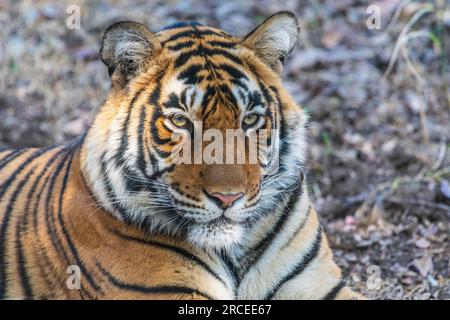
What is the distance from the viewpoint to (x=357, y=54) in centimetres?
636

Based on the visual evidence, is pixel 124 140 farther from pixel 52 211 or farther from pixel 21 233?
pixel 21 233

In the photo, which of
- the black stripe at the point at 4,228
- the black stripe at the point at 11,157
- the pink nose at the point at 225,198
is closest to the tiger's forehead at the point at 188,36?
the pink nose at the point at 225,198

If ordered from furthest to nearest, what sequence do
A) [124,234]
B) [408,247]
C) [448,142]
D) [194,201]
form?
[448,142]
[408,247]
[124,234]
[194,201]

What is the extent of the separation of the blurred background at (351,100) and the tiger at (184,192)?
3.25ft

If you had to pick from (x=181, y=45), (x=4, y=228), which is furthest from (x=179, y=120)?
(x=4, y=228)

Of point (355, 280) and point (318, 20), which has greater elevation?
point (318, 20)

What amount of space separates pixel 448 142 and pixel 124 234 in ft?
9.82

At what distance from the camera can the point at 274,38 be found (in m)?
3.23

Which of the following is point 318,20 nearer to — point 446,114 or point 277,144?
point 446,114

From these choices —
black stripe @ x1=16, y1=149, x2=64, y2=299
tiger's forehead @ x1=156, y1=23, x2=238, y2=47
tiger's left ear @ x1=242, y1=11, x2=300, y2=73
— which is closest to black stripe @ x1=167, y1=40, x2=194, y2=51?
tiger's forehead @ x1=156, y1=23, x2=238, y2=47

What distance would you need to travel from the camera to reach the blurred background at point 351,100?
14.6ft

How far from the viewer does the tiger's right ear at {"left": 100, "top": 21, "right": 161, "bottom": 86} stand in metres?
3.01

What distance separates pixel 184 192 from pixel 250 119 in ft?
1.29

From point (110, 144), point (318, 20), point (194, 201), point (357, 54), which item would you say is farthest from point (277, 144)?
point (318, 20)
